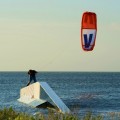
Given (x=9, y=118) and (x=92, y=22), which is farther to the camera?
(x=92, y=22)

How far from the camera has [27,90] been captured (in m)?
36.5

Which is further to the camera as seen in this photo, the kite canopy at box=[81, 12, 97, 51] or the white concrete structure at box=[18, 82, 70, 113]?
the white concrete structure at box=[18, 82, 70, 113]

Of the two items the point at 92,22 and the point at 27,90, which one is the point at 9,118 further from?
the point at 27,90

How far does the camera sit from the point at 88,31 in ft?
72.6

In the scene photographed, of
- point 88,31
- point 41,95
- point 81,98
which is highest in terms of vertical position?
point 88,31

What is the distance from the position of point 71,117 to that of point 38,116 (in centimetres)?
78

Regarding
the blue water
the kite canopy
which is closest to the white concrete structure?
the blue water

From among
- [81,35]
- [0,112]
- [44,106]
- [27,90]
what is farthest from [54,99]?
[0,112]

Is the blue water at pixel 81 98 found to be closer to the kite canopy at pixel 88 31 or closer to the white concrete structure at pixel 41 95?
the white concrete structure at pixel 41 95

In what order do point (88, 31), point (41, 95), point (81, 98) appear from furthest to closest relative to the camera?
1. point (41, 95)
2. point (88, 31)
3. point (81, 98)

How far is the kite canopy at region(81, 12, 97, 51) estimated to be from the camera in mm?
21875

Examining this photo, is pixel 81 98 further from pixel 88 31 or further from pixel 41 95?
pixel 41 95

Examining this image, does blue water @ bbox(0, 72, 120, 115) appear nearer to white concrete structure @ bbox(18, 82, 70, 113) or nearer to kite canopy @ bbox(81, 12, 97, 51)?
white concrete structure @ bbox(18, 82, 70, 113)

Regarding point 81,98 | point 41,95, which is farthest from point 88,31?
point 41,95
